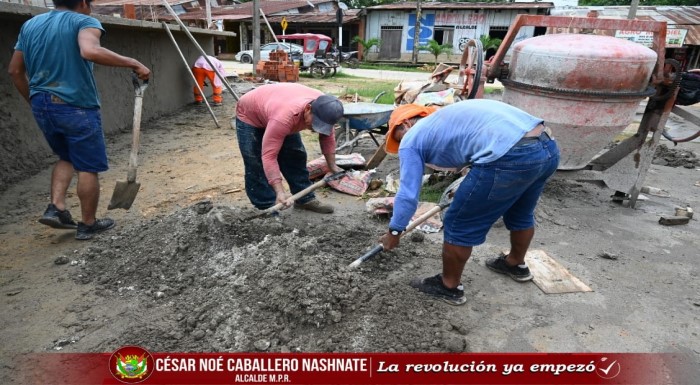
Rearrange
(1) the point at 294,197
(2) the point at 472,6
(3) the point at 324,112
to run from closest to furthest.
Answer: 1. (3) the point at 324,112
2. (1) the point at 294,197
3. (2) the point at 472,6

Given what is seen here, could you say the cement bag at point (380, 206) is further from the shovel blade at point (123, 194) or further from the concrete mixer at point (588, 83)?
the shovel blade at point (123, 194)

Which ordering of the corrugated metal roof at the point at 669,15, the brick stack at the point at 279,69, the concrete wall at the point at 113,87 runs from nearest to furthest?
the concrete wall at the point at 113,87 < the brick stack at the point at 279,69 < the corrugated metal roof at the point at 669,15

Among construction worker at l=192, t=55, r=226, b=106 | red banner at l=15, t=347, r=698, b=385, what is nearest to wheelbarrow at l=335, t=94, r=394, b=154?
red banner at l=15, t=347, r=698, b=385

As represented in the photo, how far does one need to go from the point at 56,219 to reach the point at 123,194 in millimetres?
476

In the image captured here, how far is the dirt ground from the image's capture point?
89.0 inches

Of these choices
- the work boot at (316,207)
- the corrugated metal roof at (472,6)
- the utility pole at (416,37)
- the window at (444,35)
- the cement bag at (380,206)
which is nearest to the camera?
the cement bag at (380,206)

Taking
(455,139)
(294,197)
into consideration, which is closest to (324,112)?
(294,197)

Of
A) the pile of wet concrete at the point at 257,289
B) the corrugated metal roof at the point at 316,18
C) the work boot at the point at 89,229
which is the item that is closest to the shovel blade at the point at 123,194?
the work boot at the point at 89,229

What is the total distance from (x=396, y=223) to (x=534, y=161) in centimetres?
78

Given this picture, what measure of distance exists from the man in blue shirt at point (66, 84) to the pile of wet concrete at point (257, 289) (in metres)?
0.53

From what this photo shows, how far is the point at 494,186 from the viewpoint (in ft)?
7.14

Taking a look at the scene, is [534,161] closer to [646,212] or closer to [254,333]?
[254,333]

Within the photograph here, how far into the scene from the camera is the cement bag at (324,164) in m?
4.78

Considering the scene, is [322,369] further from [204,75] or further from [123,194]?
[204,75]
